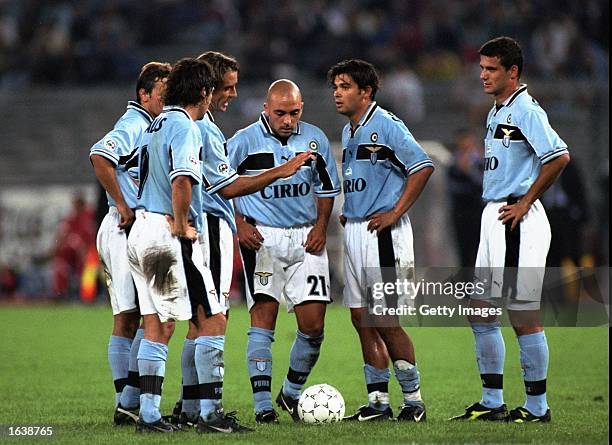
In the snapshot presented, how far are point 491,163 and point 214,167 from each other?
1852 millimetres

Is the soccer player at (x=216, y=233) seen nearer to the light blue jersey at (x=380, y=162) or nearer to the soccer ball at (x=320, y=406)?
the light blue jersey at (x=380, y=162)

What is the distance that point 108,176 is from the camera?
23.9 ft

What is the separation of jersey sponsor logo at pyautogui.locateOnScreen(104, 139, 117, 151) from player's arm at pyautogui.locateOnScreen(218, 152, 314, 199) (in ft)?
2.78

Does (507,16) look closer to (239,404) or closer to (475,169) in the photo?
(475,169)

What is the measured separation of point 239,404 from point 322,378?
169cm

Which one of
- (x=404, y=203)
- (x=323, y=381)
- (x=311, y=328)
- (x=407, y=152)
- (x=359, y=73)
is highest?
(x=359, y=73)

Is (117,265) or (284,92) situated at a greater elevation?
(284,92)

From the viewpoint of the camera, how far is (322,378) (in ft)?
32.2

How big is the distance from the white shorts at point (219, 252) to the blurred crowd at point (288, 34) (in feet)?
49.0

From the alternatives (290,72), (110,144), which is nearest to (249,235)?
(110,144)

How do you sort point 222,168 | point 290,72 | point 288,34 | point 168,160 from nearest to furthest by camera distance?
point 168,160 → point 222,168 → point 290,72 → point 288,34

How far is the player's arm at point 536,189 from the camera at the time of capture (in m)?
7.10

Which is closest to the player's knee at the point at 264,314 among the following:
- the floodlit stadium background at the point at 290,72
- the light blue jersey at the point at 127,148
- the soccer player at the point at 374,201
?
the soccer player at the point at 374,201

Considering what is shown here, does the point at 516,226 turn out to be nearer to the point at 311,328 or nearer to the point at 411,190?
the point at 411,190
